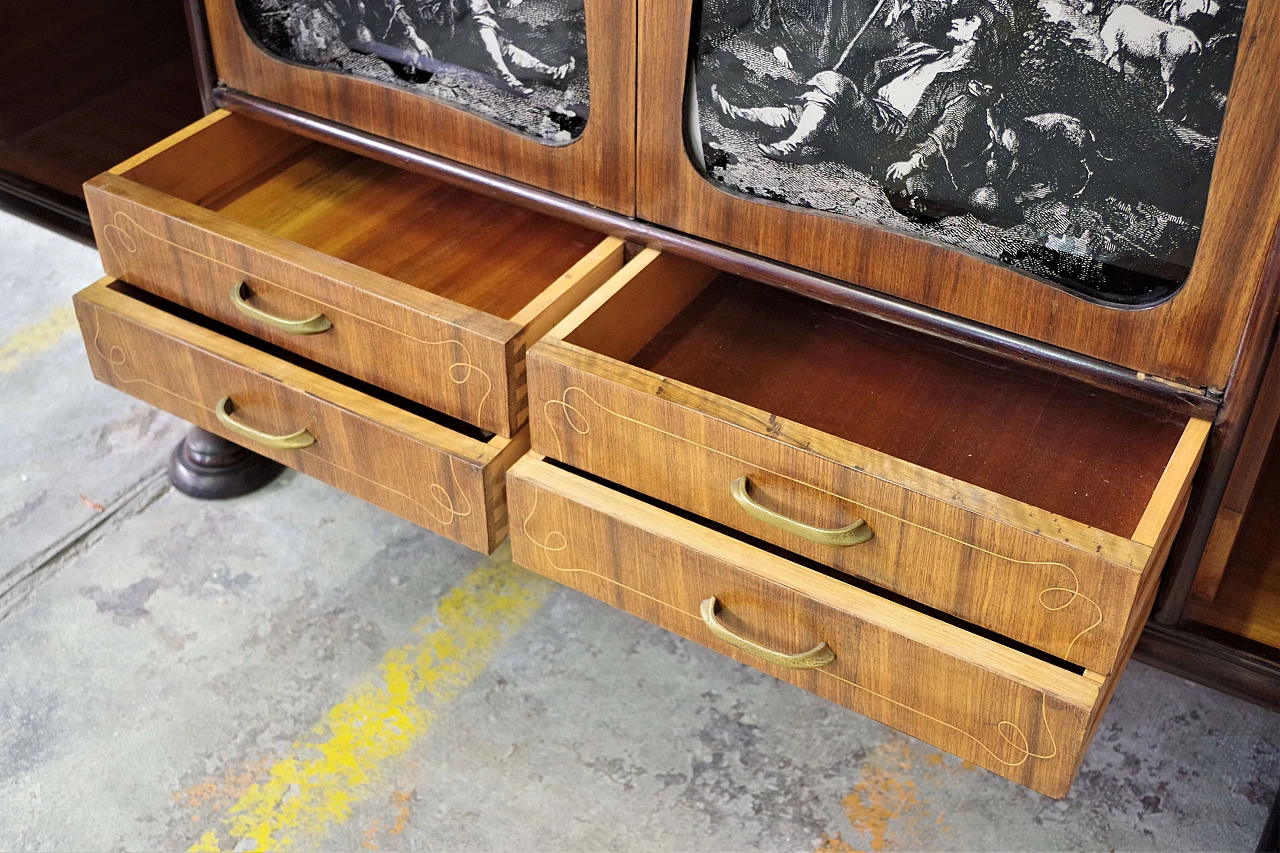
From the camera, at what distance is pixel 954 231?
810 mm

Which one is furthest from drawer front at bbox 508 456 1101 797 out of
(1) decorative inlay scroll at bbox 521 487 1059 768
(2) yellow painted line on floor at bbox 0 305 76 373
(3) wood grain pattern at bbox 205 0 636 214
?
(2) yellow painted line on floor at bbox 0 305 76 373

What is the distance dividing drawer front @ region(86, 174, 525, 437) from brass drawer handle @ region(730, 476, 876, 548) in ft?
0.60

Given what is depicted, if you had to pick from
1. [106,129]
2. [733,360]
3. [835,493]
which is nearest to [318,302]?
[733,360]

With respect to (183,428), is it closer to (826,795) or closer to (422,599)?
(422,599)

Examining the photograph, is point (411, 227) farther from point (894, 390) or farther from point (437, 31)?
point (894, 390)

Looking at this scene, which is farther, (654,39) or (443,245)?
(443,245)

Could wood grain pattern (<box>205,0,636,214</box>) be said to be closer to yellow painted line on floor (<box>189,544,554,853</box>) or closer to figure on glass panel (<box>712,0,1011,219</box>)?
figure on glass panel (<box>712,0,1011,219</box>)

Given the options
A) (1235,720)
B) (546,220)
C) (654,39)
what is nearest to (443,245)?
(546,220)

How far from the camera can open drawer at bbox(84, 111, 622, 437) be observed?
902 millimetres

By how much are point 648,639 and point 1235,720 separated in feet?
1.59

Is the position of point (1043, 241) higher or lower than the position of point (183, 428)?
higher

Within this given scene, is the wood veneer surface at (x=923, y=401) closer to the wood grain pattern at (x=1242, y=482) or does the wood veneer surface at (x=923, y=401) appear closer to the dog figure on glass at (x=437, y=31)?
the wood grain pattern at (x=1242, y=482)

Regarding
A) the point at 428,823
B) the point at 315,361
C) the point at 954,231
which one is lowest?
the point at 428,823

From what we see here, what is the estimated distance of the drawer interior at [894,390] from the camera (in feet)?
2.83
